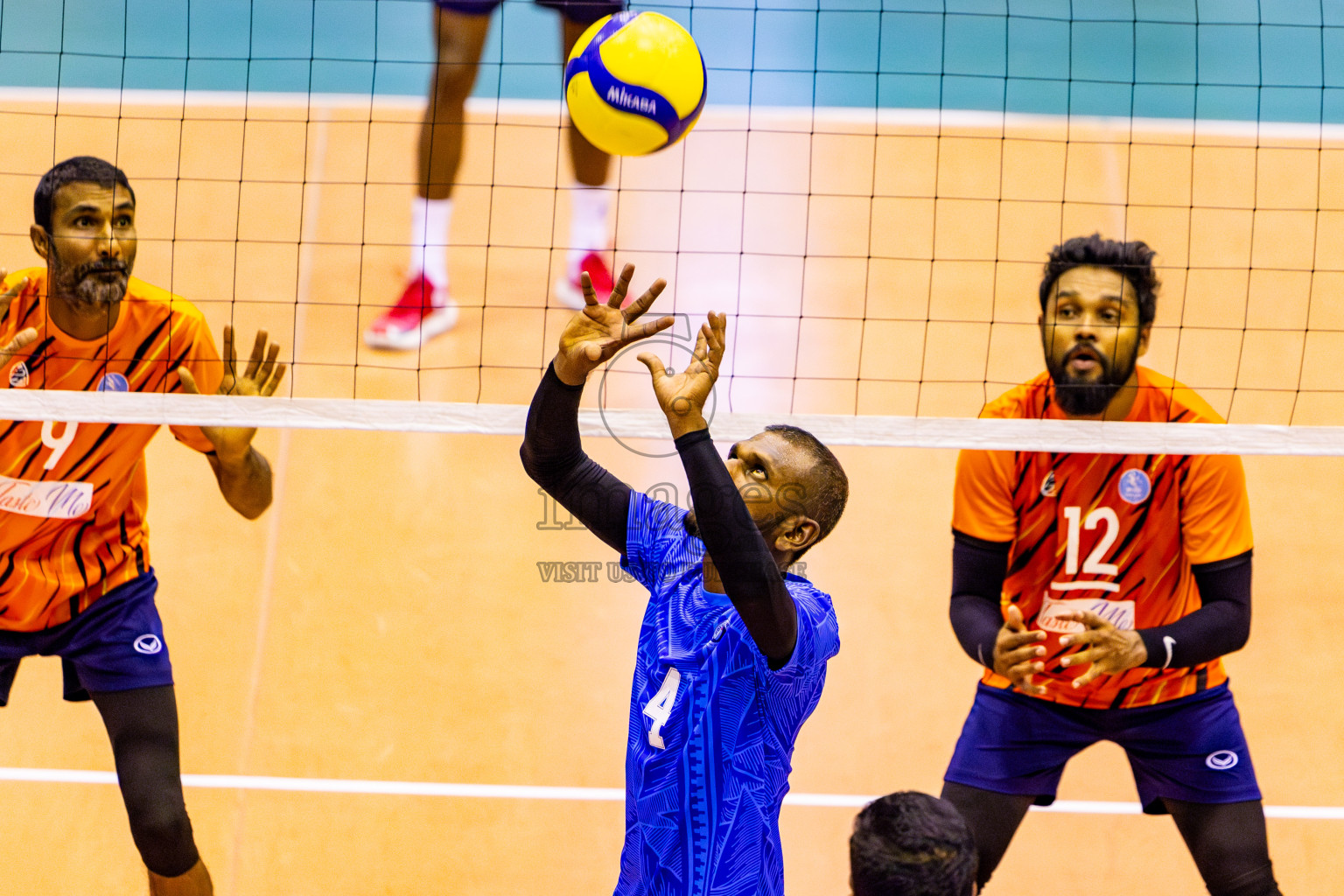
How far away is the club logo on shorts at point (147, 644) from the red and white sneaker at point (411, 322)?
10.4 feet

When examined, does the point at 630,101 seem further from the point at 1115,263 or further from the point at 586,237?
the point at 586,237

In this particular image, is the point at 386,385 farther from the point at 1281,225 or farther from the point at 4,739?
the point at 1281,225

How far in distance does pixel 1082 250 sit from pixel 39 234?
3255 mm

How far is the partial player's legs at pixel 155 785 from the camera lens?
12.9ft

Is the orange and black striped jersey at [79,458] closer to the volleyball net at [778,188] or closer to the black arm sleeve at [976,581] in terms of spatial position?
the volleyball net at [778,188]

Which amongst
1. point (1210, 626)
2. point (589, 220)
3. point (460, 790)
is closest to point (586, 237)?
point (589, 220)

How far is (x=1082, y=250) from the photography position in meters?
4.09

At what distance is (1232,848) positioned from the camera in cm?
377

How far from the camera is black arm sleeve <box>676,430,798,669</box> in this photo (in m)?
2.62

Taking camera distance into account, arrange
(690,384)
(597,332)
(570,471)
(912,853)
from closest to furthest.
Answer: (912,853), (690,384), (597,332), (570,471)

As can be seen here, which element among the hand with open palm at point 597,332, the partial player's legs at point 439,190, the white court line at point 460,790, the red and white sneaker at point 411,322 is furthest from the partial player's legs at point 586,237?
the hand with open palm at point 597,332

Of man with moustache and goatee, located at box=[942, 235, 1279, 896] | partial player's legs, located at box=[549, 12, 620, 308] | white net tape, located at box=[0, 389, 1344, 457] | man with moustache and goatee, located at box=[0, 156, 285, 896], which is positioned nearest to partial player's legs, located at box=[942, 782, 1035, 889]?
man with moustache and goatee, located at box=[942, 235, 1279, 896]

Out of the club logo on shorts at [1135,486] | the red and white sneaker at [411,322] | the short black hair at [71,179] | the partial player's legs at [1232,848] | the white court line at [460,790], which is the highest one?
the short black hair at [71,179]

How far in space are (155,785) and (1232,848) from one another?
10.1 feet
